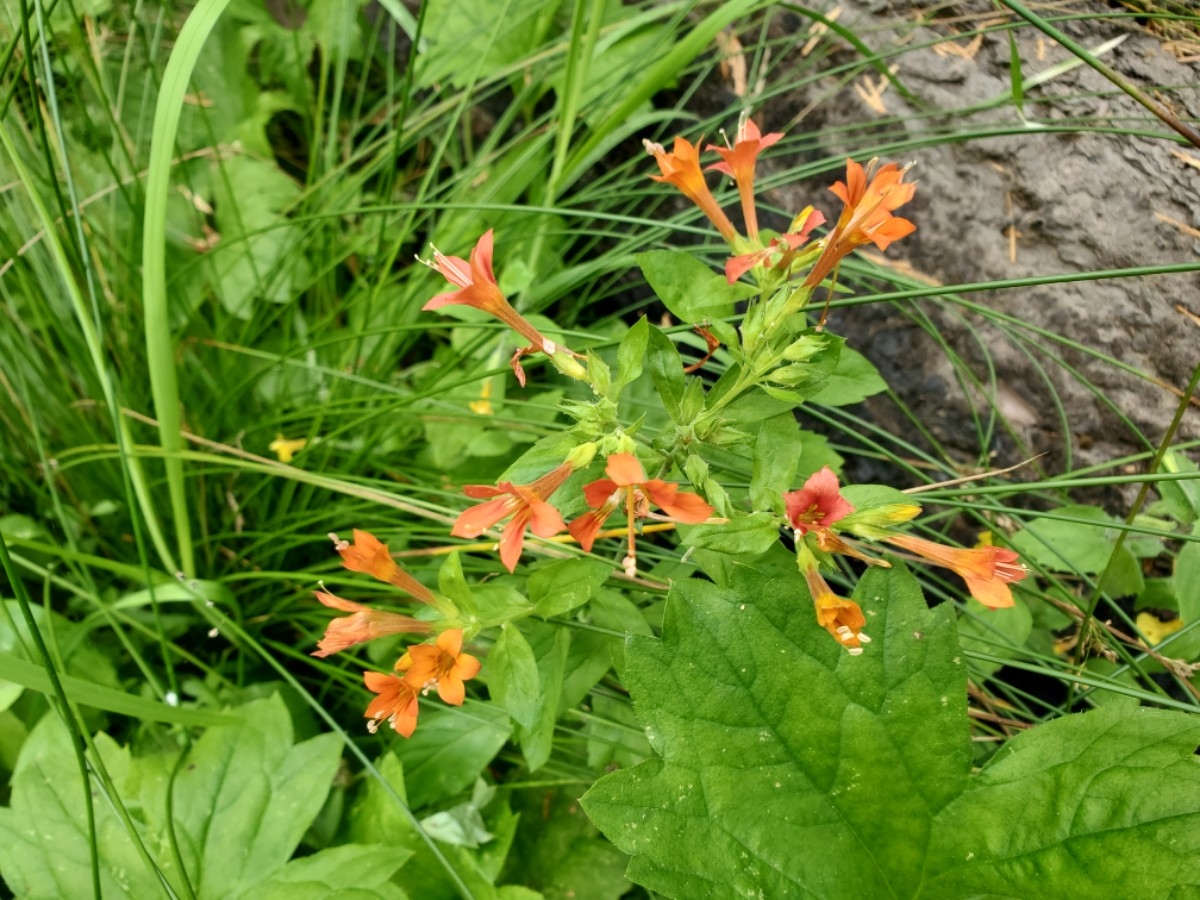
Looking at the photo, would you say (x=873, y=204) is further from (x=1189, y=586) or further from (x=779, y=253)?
(x=1189, y=586)

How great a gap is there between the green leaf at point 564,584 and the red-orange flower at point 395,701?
16 cm

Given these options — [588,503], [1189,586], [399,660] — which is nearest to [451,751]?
[399,660]

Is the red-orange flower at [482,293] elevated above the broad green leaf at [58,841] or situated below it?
above

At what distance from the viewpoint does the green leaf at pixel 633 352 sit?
0.83 meters

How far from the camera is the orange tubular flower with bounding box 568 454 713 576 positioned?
679 millimetres

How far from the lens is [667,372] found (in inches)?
33.7

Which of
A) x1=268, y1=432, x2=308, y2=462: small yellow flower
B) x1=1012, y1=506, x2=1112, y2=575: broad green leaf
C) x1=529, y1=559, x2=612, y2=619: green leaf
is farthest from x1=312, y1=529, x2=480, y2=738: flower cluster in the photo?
x1=1012, y1=506, x2=1112, y2=575: broad green leaf

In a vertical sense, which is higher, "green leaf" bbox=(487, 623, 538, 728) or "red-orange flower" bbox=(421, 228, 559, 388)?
"red-orange flower" bbox=(421, 228, 559, 388)

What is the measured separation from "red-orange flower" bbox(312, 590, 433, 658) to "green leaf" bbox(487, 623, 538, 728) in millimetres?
91

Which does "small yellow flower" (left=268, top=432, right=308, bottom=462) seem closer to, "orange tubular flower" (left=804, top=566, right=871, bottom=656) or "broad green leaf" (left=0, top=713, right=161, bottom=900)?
"broad green leaf" (left=0, top=713, right=161, bottom=900)

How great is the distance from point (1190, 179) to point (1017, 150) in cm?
27

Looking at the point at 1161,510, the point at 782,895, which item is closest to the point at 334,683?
the point at 782,895

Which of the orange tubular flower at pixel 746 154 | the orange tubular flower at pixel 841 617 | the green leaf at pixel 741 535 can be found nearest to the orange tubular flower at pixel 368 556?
the green leaf at pixel 741 535

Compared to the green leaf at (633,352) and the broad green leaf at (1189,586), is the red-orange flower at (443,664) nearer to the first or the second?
the green leaf at (633,352)
